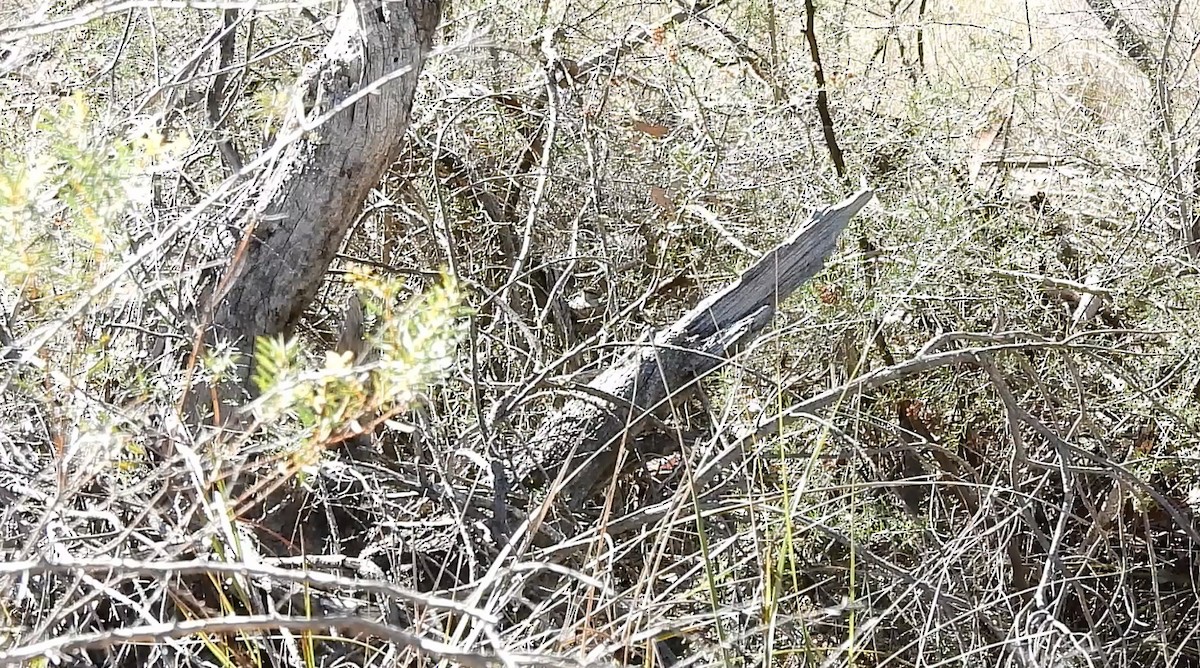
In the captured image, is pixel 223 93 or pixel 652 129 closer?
pixel 223 93

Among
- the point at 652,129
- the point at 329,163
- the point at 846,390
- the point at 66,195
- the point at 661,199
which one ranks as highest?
the point at 66,195

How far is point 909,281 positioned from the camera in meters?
2.47

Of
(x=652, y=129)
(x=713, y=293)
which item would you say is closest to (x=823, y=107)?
(x=652, y=129)

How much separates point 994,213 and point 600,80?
0.97 m

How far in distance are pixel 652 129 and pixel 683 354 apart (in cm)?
82

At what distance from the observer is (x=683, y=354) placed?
2141 mm

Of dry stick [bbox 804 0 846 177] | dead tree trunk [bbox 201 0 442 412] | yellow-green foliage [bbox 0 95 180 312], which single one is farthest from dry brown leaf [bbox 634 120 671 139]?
yellow-green foliage [bbox 0 95 180 312]

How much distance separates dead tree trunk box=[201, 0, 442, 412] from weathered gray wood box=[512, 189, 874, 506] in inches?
20.5

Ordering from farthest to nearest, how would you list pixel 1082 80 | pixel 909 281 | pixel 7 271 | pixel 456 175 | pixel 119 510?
pixel 1082 80
pixel 456 175
pixel 909 281
pixel 119 510
pixel 7 271

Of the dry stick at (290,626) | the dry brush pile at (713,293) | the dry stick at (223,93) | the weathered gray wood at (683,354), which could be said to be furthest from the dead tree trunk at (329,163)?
the dry stick at (290,626)

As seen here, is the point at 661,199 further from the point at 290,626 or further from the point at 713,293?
the point at 290,626

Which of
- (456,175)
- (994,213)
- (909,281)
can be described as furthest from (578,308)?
(994,213)

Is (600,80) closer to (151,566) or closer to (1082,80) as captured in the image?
(1082,80)

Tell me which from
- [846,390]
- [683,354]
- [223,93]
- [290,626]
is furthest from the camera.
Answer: [223,93]
